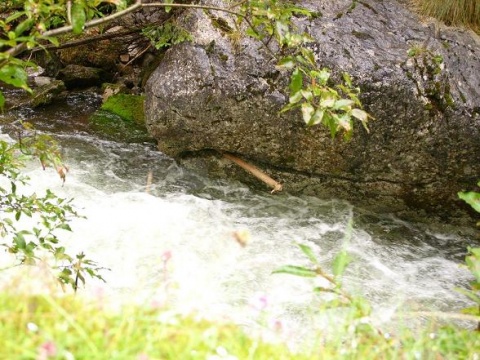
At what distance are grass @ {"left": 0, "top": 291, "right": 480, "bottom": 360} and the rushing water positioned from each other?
1932mm

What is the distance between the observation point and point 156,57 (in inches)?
372

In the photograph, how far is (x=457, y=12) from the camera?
6812 mm

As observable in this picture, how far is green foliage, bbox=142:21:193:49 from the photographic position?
6.64 metres

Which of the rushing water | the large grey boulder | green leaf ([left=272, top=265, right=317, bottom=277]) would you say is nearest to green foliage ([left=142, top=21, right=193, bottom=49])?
the large grey boulder

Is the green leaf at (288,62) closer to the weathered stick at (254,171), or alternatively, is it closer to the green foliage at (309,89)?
the green foliage at (309,89)

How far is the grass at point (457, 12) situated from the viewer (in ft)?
22.3

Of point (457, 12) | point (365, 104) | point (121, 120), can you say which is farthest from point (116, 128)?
point (457, 12)

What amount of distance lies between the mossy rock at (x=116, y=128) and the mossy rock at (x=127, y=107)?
0.06 metres

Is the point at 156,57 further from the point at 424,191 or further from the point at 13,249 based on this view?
the point at 13,249

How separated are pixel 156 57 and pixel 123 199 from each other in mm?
3878

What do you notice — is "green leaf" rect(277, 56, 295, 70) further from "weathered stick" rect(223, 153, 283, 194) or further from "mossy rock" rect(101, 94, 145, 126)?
"mossy rock" rect(101, 94, 145, 126)

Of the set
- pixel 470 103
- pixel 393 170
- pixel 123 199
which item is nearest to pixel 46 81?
pixel 123 199

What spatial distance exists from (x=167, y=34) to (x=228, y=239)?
3.05m

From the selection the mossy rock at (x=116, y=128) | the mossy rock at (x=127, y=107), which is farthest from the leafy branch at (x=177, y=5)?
the mossy rock at (x=127, y=107)
